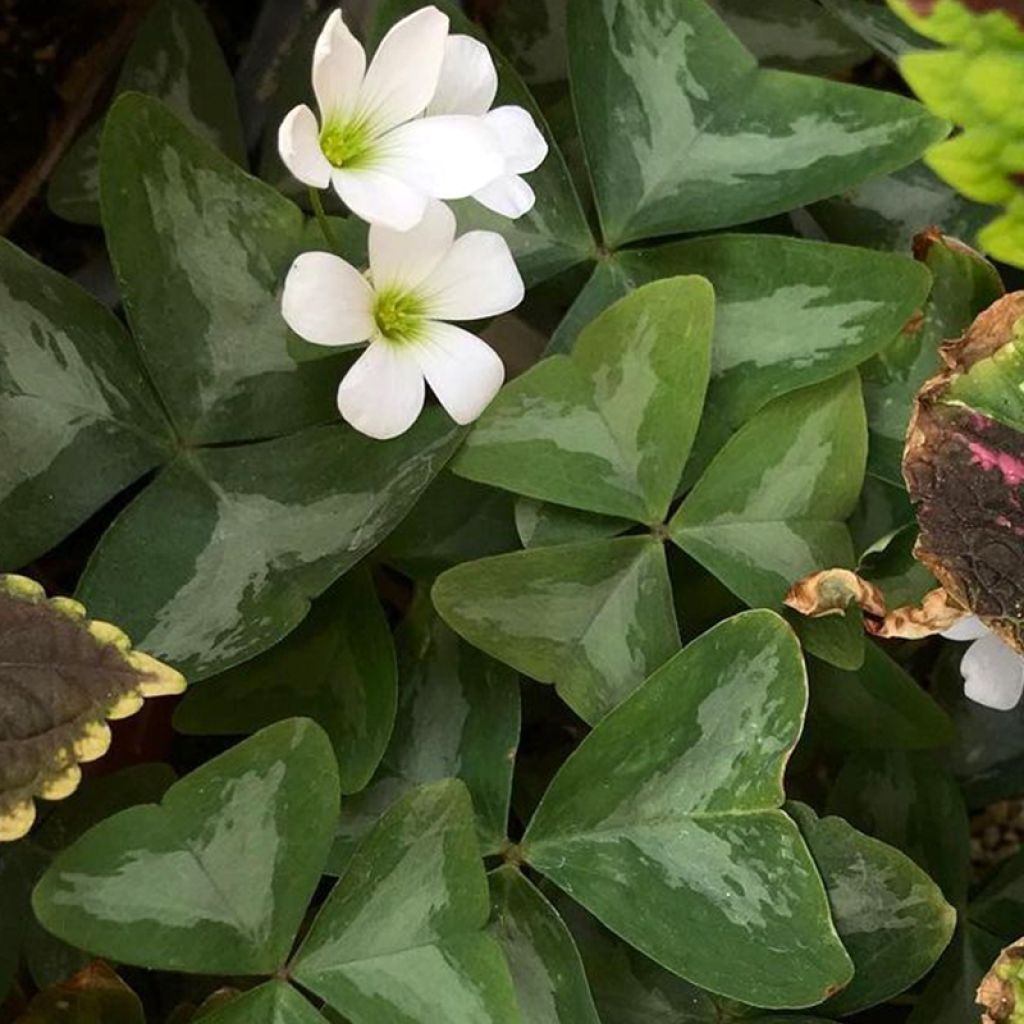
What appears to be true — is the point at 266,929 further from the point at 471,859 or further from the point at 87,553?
the point at 87,553

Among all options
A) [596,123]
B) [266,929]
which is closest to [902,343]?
[596,123]

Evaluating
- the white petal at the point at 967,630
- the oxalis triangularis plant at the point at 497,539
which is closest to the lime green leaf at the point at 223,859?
the oxalis triangularis plant at the point at 497,539

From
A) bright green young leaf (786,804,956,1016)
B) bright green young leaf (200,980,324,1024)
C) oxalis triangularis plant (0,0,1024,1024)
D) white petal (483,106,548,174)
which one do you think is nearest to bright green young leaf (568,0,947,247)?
oxalis triangularis plant (0,0,1024,1024)

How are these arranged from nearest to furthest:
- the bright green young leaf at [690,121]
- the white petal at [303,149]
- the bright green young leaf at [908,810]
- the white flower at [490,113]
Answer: the white petal at [303,149], the white flower at [490,113], the bright green young leaf at [690,121], the bright green young leaf at [908,810]

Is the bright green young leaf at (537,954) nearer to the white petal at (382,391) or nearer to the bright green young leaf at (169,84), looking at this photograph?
the white petal at (382,391)

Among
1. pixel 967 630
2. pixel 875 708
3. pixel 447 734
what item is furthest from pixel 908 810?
pixel 447 734
